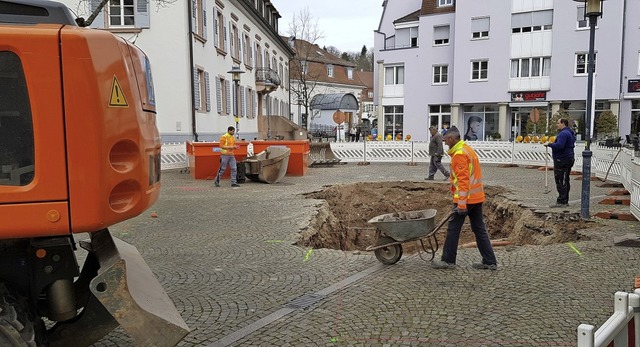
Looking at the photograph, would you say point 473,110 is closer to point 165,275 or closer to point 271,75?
point 271,75

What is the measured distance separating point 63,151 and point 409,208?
11697 mm

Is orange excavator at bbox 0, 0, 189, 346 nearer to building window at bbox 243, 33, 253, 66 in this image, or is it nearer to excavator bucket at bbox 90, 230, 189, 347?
excavator bucket at bbox 90, 230, 189, 347

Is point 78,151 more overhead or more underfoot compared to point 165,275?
more overhead

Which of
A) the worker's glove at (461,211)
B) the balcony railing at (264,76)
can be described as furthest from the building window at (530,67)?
the worker's glove at (461,211)

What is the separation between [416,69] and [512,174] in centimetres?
2290

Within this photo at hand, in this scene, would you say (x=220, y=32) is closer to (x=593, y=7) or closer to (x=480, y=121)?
(x=480, y=121)

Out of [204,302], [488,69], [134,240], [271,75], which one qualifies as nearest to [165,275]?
[204,302]

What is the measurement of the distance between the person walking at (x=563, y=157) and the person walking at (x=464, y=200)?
5373 millimetres

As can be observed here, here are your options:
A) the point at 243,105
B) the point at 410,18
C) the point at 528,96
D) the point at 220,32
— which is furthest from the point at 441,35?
the point at 220,32

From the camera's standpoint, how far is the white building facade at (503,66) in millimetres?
33469

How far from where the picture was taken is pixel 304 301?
5285 mm

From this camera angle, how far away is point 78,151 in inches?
102

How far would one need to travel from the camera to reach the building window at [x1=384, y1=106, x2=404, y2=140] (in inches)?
1662

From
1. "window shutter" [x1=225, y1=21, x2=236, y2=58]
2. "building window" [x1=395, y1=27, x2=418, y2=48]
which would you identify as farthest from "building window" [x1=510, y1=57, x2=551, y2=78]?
"window shutter" [x1=225, y1=21, x2=236, y2=58]
